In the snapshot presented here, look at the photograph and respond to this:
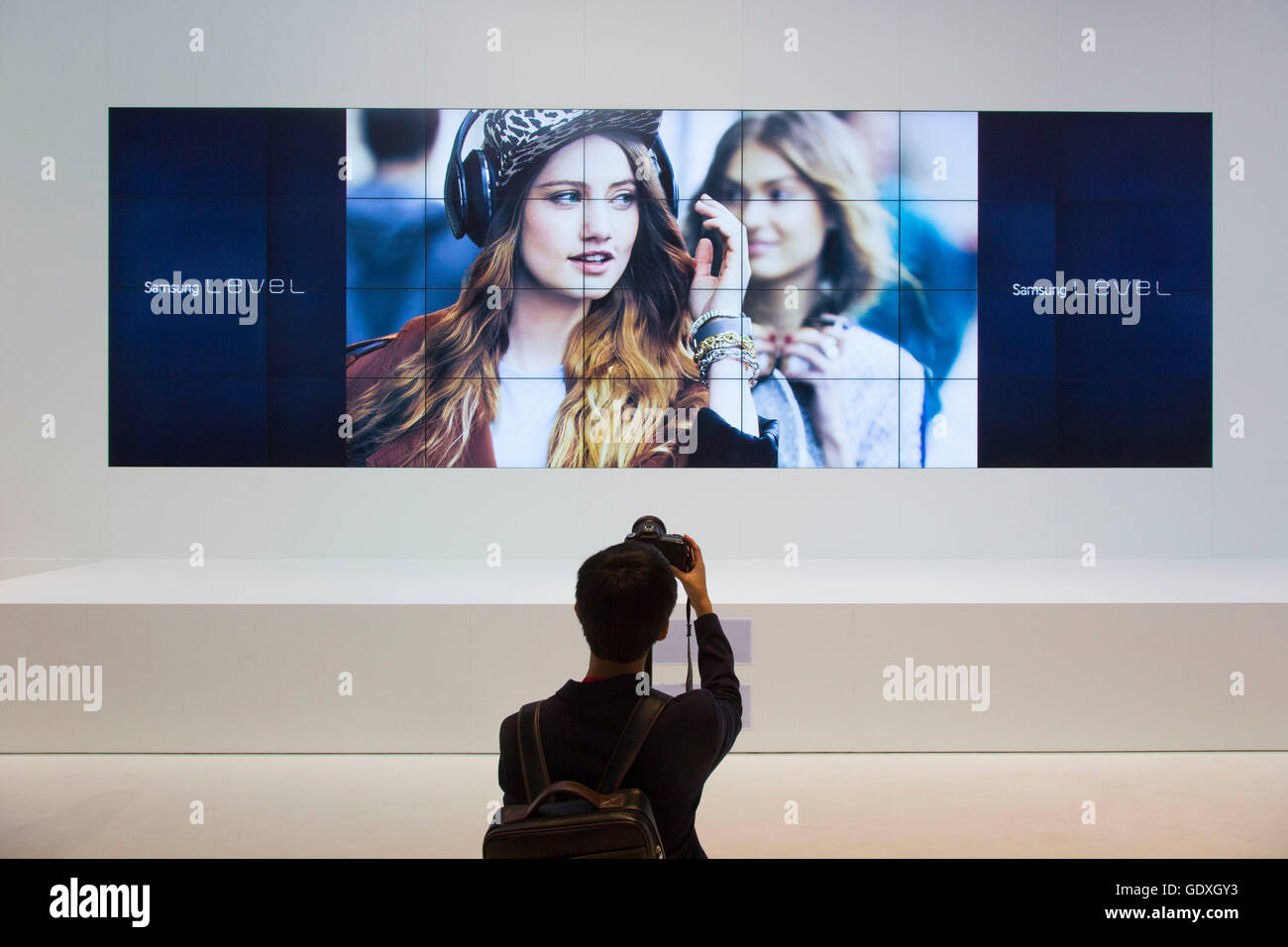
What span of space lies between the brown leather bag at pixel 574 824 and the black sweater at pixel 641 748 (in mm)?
47

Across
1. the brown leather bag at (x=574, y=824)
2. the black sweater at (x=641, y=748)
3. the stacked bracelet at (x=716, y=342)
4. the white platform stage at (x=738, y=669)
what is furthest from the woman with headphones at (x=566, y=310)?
the brown leather bag at (x=574, y=824)

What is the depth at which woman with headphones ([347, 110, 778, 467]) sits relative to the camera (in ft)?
23.0

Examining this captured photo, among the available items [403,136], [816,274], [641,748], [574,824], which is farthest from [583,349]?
[574,824]

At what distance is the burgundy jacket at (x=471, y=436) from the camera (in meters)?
7.02

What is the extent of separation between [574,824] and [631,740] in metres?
0.21

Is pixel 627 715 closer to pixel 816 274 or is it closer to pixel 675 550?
pixel 675 550

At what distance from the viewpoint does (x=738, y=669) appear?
185 inches

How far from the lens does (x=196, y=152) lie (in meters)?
7.05

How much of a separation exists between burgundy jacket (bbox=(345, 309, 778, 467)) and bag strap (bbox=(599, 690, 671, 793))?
5439 mm

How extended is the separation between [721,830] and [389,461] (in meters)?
4.08

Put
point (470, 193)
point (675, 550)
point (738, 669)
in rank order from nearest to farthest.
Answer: point (675, 550)
point (738, 669)
point (470, 193)

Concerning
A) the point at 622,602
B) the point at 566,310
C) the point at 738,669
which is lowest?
the point at 738,669

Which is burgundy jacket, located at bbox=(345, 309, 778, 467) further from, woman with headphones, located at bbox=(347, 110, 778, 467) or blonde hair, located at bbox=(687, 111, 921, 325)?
blonde hair, located at bbox=(687, 111, 921, 325)
